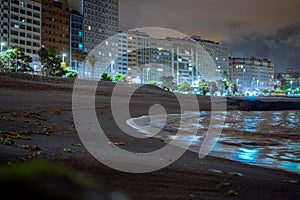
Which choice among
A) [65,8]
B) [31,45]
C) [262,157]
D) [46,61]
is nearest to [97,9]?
[65,8]

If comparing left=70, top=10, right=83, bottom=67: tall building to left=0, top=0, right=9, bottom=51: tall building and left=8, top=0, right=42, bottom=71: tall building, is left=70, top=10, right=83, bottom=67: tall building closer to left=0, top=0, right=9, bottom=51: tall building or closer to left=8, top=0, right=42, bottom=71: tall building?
left=8, top=0, right=42, bottom=71: tall building

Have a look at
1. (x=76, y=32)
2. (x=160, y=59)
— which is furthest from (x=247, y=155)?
(x=160, y=59)

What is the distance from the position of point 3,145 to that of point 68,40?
126m

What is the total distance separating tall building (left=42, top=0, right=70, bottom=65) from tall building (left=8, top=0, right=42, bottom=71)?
4831mm

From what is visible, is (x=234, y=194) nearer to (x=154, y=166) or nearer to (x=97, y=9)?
(x=154, y=166)

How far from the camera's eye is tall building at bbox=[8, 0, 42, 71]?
101 m

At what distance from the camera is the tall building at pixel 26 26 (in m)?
101

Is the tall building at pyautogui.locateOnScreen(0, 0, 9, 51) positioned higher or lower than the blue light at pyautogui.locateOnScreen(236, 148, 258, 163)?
higher

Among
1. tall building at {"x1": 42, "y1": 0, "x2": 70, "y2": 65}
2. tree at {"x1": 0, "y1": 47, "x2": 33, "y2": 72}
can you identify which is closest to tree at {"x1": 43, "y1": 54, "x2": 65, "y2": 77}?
tree at {"x1": 0, "y1": 47, "x2": 33, "y2": 72}

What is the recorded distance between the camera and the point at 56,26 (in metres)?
120

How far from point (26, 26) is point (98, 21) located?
46923 millimetres

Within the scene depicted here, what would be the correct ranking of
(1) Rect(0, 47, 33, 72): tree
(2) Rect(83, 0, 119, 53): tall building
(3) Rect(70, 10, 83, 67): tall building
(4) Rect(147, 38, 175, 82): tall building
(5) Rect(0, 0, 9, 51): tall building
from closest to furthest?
(1) Rect(0, 47, 33, 72): tree, (5) Rect(0, 0, 9, 51): tall building, (3) Rect(70, 10, 83, 67): tall building, (2) Rect(83, 0, 119, 53): tall building, (4) Rect(147, 38, 175, 82): tall building

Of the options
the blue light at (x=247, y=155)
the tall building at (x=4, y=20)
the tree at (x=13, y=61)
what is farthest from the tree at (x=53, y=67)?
the blue light at (x=247, y=155)

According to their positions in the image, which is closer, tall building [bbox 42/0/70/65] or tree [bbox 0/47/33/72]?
tree [bbox 0/47/33/72]
